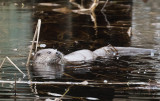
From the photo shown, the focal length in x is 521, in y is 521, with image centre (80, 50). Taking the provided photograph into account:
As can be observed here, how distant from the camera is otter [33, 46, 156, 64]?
996cm

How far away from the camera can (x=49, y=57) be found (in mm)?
9953

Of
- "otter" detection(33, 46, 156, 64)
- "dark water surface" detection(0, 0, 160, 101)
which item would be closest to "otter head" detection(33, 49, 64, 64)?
"otter" detection(33, 46, 156, 64)

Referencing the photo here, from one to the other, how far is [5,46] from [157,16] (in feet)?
29.0

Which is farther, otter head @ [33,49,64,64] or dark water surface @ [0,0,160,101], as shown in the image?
otter head @ [33,49,64,64]

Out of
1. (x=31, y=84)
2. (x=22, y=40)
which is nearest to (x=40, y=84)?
(x=31, y=84)

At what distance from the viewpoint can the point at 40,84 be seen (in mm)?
7824

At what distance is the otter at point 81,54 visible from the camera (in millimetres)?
9961

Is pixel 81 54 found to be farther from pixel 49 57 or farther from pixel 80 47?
pixel 80 47

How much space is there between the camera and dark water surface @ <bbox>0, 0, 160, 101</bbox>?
732 centimetres

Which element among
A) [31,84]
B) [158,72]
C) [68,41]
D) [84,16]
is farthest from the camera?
[84,16]

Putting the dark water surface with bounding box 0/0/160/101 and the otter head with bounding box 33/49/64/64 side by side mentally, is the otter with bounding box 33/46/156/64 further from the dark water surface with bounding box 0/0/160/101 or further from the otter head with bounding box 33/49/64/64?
the dark water surface with bounding box 0/0/160/101

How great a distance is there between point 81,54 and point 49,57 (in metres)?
0.81

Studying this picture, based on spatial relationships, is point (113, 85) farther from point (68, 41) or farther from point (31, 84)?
point (68, 41)

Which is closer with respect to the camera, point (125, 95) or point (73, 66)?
point (125, 95)
